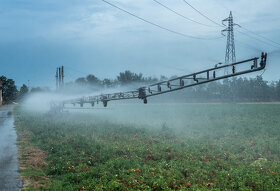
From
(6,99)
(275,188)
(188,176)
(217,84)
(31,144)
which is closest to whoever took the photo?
(275,188)

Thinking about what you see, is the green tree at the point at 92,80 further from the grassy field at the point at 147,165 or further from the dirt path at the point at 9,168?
the dirt path at the point at 9,168

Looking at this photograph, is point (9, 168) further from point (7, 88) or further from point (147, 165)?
point (7, 88)

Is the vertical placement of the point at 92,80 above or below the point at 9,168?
above

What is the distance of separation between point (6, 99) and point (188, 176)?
119m

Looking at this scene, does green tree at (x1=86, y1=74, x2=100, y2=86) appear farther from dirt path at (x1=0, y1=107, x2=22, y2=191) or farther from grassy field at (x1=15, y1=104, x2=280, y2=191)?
dirt path at (x1=0, y1=107, x2=22, y2=191)

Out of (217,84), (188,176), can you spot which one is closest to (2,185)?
(188,176)

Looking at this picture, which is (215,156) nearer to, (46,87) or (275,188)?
(275,188)

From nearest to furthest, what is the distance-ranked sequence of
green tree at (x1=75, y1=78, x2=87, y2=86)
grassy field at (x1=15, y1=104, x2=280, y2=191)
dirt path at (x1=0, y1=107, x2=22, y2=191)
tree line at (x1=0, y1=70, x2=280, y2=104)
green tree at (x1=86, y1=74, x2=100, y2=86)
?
grassy field at (x1=15, y1=104, x2=280, y2=191)
dirt path at (x1=0, y1=107, x2=22, y2=191)
tree line at (x1=0, y1=70, x2=280, y2=104)
green tree at (x1=86, y1=74, x2=100, y2=86)
green tree at (x1=75, y1=78, x2=87, y2=86)

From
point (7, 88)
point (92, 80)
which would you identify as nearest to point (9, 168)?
point (92, 80)

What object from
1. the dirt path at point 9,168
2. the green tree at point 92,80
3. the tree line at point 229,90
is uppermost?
the green tree at point 92,80

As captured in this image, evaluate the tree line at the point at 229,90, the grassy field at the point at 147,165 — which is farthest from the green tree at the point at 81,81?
the grassy field at the point at 147,165

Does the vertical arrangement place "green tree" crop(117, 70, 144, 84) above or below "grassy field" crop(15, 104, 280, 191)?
above

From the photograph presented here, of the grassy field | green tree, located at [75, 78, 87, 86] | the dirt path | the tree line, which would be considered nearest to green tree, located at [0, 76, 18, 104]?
green tree, located at [75, 78, 87, 86]

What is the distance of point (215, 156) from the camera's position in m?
14.5
